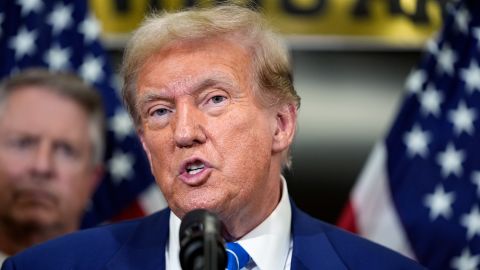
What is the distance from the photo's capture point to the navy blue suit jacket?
251 centimetres

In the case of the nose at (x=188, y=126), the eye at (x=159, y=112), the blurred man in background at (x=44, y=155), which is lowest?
the blurred man in background at (x=44, y=155)

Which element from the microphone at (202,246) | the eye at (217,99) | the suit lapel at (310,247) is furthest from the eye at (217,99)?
the microphone at (202,246)

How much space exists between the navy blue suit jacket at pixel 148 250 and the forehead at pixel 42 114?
126cm

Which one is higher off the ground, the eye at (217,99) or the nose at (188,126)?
the eye at (217,99)

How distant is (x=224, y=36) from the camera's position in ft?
8.17

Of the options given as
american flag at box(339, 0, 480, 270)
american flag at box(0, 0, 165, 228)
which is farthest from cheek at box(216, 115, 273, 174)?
american flag at box(0, 0, 165, 228)

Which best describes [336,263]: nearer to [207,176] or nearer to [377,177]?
[207,176]

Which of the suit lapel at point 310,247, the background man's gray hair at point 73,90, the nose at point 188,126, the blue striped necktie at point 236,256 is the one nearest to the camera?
the nose at point 188,126

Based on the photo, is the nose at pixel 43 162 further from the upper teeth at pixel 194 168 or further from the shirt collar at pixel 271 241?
the upper teeth at pixel 194 168

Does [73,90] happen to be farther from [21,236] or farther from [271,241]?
[271,241]

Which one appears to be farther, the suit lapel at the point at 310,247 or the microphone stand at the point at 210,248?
the suit lapel at the point at 310,247

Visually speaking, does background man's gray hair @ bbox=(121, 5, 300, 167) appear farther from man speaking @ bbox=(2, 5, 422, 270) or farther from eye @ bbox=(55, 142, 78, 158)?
eye @ bbox=(55, 142, 78, 158)

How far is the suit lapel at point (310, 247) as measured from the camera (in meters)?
2.54

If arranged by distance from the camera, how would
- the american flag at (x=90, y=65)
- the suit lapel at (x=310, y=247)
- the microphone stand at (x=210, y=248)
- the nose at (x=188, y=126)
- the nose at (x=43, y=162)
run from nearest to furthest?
the microphone stand at (x=210, y=248), the nose at (x=188, y=126), the suit lapel at (x=310, y=247), the nose at (x=43, y=162), the american flag at (x=90, y=65)
